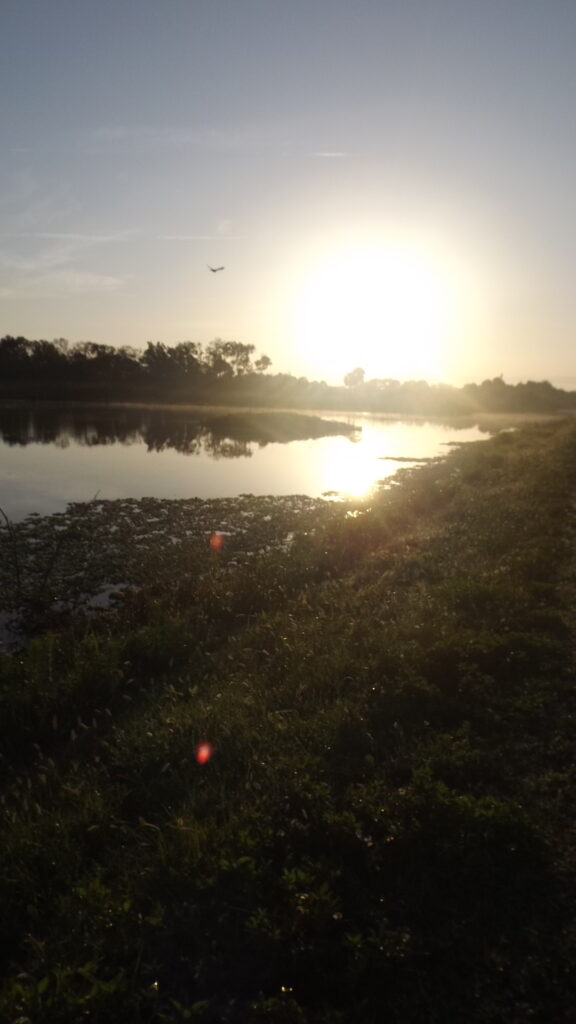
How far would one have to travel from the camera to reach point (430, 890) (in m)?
4.68

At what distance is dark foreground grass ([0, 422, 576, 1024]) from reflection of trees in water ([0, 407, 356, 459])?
39776mm

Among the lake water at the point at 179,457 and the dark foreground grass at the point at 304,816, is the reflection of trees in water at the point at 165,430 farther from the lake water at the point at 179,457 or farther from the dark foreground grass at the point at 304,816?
the dark foreground grass at the point at 304,816

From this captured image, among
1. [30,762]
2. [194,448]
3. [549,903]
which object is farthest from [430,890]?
[194,448]

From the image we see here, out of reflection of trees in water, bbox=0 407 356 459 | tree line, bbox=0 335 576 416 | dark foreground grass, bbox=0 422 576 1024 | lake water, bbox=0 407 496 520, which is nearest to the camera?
dark foreground grass, bbox=0 422 576 1024

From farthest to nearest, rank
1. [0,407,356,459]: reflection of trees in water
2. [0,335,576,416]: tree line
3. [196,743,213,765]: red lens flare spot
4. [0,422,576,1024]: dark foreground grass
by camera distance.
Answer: [0,335,576,416]: tree line
[0,407,356,459]: reflection of trees in water
[196,743,213,765]: red lens flare spot
[0,422,576,1024]: dark foreground grass

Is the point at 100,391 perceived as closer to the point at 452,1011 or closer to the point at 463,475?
the point at 463,475

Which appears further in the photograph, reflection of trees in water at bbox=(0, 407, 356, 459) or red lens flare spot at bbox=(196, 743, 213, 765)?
reflection of trees in water at bbox=(0, 407, 356, 459)

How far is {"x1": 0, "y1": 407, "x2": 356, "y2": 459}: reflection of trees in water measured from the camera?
52.0m

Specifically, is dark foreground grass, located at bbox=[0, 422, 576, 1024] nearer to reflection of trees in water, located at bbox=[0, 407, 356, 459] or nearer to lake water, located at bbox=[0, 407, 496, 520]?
lake water, located at bbox=[0, 407, 496, 520]

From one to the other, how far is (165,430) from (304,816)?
62.6m

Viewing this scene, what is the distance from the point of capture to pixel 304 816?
5332 millimetres

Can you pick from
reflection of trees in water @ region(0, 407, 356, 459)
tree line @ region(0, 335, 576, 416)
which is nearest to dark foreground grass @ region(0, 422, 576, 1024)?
reflection of trees in water @ region(0, 407, 356, 459)

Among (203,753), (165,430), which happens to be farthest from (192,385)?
(203,753)

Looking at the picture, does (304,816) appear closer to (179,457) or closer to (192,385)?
(179,457)
